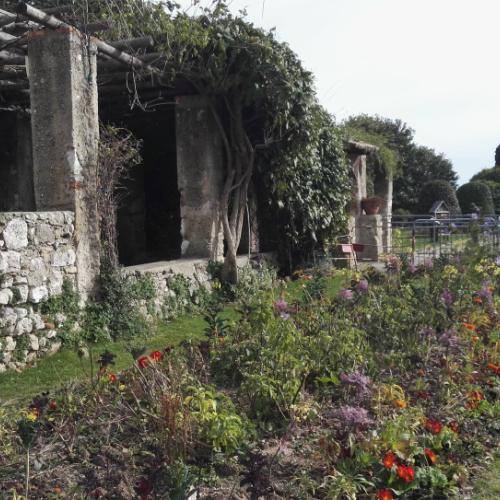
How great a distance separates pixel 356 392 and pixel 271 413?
52 cm

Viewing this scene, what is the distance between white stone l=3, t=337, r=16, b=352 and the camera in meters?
5.24

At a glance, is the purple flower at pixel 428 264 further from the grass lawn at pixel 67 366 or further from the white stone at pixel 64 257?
the white stone at pixel 64 257

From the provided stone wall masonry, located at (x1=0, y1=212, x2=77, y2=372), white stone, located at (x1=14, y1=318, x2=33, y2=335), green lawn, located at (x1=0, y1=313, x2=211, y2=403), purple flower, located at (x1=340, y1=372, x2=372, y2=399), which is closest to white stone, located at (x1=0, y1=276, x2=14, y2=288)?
stone wall masonry, located at (x1=0, y1=212, x2=77, y2=372)

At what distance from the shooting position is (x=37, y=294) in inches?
221

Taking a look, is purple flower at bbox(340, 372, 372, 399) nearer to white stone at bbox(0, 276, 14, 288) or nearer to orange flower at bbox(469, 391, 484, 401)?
orange flower at bbox(469, 391, 484, 401)

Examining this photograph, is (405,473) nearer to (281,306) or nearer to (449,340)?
(449,340)

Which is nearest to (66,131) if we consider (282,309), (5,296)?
(5,296)

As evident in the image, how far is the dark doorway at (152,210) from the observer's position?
35.2 feet

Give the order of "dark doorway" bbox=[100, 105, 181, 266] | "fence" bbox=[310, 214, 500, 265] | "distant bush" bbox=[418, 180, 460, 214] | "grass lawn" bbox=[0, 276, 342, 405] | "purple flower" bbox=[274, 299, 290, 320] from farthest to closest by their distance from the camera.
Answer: "distant bush" bbox=[418, 180, 460, 214], "dark doorway" bbox=[100, 105, 181, 266], "fence" bbox=[310, 214, 500, 265], "grass lawn" bbox=[0, 276, 342, 405], "purple flower" bbox=[274, 299, 290, 320]

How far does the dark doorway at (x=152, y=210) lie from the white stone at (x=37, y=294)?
15.9 feet

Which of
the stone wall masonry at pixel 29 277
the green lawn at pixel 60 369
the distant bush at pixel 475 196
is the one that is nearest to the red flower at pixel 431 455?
the green lawn at pixel 60 369

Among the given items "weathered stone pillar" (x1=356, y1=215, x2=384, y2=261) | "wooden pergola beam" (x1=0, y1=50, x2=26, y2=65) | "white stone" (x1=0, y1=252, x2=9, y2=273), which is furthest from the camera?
"weathered stone pillar" (x1=356, y1=215, x2=384, y2=261)

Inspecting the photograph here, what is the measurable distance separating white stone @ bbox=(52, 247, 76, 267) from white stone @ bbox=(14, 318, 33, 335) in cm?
63

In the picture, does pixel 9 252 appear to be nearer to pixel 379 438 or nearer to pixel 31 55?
pixel 31 55
